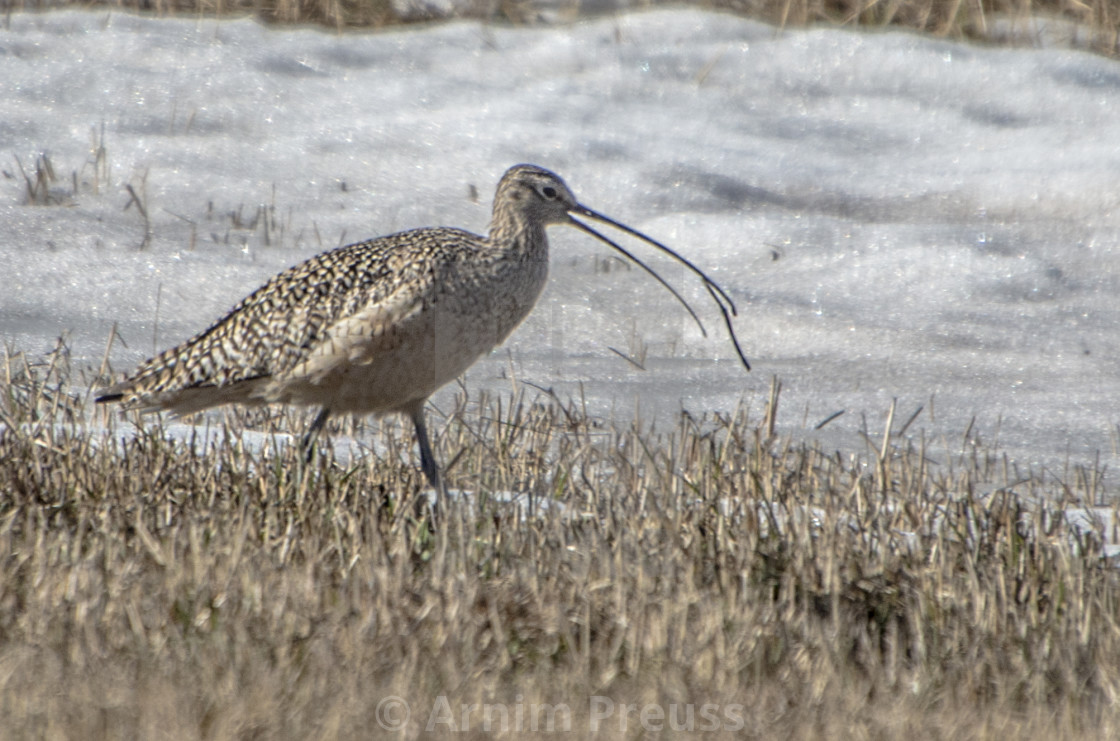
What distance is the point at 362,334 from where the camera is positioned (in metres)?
5.51

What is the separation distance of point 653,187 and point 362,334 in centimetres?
547

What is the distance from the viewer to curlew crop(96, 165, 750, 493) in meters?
5.52

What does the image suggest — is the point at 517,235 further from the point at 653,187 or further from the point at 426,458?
the point at 653,187

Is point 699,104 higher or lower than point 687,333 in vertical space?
higher

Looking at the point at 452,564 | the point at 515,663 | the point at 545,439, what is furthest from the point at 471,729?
the point at 545,439

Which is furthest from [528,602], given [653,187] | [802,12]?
[802,12]

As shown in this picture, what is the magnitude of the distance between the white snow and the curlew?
165 cm

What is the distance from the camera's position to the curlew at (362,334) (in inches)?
217

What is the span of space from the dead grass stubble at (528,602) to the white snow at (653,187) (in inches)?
101

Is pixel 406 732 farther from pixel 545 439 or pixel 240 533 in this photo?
pixel 545 439

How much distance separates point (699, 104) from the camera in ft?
38.4

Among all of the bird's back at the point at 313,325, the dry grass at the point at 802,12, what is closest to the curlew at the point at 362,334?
the bird's back at the point at 313,325

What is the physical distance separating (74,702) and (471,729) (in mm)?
771

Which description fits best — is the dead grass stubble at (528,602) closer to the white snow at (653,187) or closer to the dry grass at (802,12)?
the white snow at (653,187)
